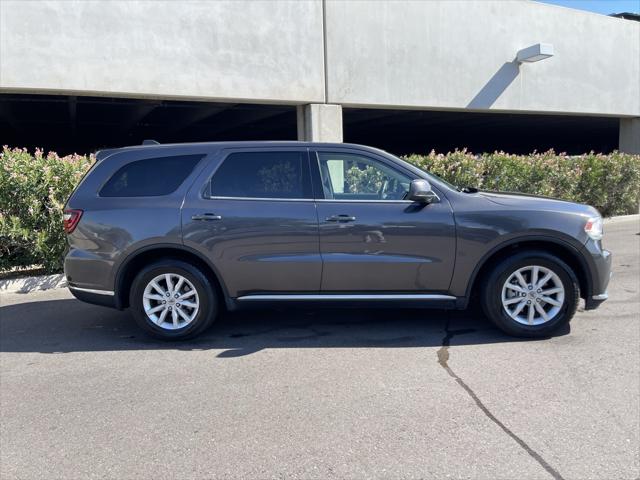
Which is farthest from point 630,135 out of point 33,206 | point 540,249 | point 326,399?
point 33,206

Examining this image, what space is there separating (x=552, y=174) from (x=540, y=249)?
28.3 ft

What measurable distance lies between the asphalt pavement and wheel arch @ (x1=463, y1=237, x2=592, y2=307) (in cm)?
53

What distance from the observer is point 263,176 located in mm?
5180

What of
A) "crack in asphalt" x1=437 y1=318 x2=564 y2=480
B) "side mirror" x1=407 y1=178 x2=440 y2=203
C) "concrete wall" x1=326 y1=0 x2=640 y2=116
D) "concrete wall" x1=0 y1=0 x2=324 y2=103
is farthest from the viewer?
"concrete wall" x1=326 y1=0 x2=640 y2=116

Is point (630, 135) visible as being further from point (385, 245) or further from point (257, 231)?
point (257, 231)

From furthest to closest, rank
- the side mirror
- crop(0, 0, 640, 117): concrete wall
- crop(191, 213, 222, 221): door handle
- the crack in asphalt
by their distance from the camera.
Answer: crop(0, 0, 640, 117): concrete wall < crop(191, 213, 222, 221): door handle < the side mirror < the crack in asphalt

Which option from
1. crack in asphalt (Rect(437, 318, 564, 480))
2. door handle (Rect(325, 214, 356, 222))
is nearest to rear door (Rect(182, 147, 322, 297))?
door handle (Rect(325, 214, 356, 222))

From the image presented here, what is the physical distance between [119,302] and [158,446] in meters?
2.17

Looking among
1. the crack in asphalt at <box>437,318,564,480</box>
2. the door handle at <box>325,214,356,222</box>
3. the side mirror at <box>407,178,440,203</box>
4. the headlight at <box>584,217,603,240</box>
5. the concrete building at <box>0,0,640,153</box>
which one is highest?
the concrete building at <box>0,0,640,153</box>

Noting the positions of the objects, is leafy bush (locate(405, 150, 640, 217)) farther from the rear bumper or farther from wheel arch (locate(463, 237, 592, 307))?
the rear bumper

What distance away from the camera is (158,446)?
3305 millimetres

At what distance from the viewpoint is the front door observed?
4.84m

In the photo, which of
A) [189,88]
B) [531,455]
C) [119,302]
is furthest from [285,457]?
[189,88]

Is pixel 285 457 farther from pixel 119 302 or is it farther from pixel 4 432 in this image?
pixel 119 302
